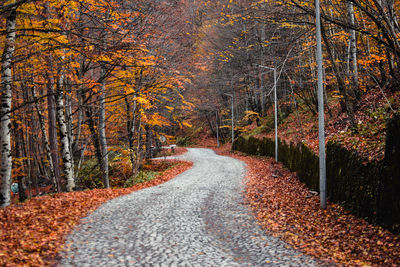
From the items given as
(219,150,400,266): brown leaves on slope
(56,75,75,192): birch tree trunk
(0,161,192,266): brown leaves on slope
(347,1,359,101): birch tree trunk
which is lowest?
(219,150,400,266): brown leaves on slope

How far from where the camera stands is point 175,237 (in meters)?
6.85

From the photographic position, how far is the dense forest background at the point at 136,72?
7332mm

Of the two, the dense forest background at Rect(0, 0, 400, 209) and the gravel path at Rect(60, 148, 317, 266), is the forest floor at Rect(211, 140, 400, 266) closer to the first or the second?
the gravel path at Rect(60, 148, 317, 266)

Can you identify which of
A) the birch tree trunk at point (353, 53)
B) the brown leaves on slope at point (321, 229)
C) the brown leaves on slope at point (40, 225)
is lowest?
the brown leaves on slope at point (321, 229)

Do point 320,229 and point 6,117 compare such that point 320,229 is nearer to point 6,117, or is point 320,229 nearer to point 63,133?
point 6,117

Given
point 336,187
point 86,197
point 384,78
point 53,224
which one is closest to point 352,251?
point 336,187

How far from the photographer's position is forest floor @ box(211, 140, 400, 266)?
18.1 feet

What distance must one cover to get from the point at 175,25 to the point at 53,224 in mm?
13156

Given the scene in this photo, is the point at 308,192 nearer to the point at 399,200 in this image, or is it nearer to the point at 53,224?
the point at 399,200

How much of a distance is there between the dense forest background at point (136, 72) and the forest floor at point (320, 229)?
2027 millimetres

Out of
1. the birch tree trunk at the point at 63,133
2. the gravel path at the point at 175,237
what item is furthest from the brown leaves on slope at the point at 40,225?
the birch tree trunk at the point at 63,133

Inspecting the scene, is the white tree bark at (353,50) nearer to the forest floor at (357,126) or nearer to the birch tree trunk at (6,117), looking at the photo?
the forest floor at (357,126)

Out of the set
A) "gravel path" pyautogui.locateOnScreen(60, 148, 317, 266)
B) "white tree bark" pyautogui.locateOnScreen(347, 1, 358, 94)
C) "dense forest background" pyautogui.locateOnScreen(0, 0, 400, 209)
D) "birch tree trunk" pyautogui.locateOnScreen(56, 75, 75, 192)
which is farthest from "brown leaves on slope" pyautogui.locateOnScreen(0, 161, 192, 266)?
"white tree bark" pyautogui.locateOnScreen(347, 1, 358, 94)

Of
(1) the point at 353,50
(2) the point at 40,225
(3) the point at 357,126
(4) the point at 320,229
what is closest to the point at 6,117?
(2) the point at 40,225
